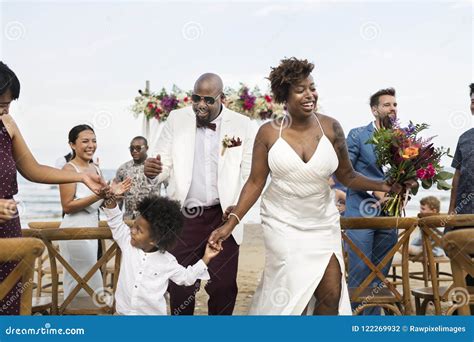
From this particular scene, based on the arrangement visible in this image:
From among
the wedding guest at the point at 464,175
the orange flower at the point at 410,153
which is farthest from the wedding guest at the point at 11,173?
the wedding guest at the point at 464,175

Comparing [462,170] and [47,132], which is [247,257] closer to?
[462,170]

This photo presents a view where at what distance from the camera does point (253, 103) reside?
970 centimetres

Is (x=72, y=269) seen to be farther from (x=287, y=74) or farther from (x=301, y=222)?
(x=287, y=74)

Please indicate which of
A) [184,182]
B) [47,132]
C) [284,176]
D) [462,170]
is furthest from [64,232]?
[47,132]

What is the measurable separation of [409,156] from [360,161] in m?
1.44

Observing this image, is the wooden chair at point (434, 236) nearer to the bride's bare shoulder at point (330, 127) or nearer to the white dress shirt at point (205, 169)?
the bride's bare shoulder at point (330, 127)

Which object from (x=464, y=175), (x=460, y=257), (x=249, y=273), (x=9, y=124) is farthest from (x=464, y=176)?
(x=249, y=273)

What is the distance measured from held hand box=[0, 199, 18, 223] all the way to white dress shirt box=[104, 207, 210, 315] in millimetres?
786

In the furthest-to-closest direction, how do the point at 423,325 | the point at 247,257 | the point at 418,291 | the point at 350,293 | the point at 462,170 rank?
the point at 247,257 → the point at 462,170 → the point at 418,291 → the point at 350,293 → the point at 423,325

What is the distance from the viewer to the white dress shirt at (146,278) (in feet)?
13.2

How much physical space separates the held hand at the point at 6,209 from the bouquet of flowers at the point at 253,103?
6.21 m

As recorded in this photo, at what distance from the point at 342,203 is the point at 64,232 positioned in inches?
175

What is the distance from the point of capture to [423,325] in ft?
12.5

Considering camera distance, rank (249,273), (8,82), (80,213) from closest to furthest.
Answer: (8,82), (80,213), (249,273)
